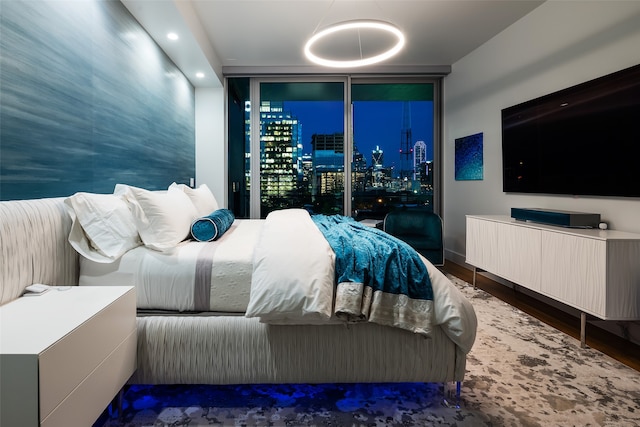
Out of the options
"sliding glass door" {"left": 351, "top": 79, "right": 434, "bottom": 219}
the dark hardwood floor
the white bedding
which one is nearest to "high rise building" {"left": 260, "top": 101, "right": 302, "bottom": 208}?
"sliding glass door" {"left": 351, "top": 79, "right": 434, "bottom": 219}

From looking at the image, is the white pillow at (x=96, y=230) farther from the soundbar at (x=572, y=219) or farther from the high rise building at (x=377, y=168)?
the high rise building at (x=377, y=168)

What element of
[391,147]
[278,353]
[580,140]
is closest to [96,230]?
[278,353]

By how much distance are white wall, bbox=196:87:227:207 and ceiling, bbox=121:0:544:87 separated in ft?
0.75

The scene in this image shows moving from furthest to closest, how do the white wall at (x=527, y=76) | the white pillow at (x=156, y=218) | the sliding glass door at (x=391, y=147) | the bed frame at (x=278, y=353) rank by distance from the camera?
the sliding glass door at (x=391, y=147) < the white wall at (x=527, y=76) < the white pillow at (x=156, y=218) < the bed frame at (x=278, y=353)

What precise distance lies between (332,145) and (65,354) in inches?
177

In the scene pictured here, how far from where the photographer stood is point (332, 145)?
16.8 ft

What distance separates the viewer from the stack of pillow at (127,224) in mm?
1683

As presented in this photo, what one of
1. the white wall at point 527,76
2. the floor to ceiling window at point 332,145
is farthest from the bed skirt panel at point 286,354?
the floor to ceiling window at point 332,145

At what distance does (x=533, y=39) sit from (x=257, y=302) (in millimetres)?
3560

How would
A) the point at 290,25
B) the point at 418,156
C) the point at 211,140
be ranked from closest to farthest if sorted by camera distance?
the point at 290,25 < the point at 211,140 < the point at 418,156

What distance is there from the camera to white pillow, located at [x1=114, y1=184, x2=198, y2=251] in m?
1.81

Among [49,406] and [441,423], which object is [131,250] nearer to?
[49,406]

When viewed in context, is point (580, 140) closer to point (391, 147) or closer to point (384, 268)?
point (384, 268)

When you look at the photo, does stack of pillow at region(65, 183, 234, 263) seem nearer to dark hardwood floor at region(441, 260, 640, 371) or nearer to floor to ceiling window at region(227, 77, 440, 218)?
dark hardwood floor at region(441, 260, 640, 371)
